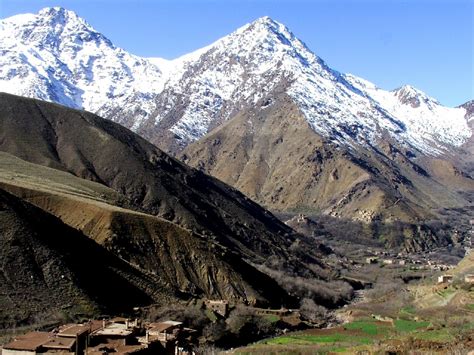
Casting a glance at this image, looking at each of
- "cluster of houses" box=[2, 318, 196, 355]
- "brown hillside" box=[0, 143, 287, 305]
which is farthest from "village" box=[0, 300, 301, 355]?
"brown hillside" box=[0, 143, 287, 305]

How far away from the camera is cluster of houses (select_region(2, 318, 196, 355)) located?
194ft

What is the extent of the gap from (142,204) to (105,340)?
297ft

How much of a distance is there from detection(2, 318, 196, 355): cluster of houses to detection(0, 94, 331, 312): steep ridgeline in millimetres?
23945

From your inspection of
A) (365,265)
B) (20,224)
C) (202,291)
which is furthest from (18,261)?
(365,265)

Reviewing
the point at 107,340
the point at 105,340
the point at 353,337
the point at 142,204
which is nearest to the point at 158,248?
the point at 353,337

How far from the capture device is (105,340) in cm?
6412

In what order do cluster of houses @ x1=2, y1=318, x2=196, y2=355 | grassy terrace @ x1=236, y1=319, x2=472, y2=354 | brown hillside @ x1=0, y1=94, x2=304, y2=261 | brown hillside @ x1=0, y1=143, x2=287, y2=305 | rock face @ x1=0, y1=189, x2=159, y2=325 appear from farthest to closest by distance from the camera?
brown hillside @ x1=0, y1=94, x2=304, y2=261 < brown hillside @ x1=0, y1=143, x2=287, y2=305 < rock face @ x1=0, y1=189, x2=159, y2=325 < grassy terrace @ x1=236, y1=319, x2=472, y2=354 < cluster of houses @ x1=2, y1=318, x2=196, y2=355

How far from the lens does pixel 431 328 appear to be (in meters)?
81.2

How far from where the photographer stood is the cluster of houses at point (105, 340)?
59.2 meters

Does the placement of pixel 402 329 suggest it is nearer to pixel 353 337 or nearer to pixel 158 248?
pixel 353 337

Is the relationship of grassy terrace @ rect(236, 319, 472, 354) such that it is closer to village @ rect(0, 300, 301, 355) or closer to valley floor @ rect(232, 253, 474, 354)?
valley floor @ rect(232, 253, 474, 354)

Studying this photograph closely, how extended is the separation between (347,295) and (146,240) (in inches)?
1775

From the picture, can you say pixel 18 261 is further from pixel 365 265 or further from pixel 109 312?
pixel 365 265

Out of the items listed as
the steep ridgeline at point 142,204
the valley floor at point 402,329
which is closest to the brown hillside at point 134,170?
the steep ridgeline at point 142,204
